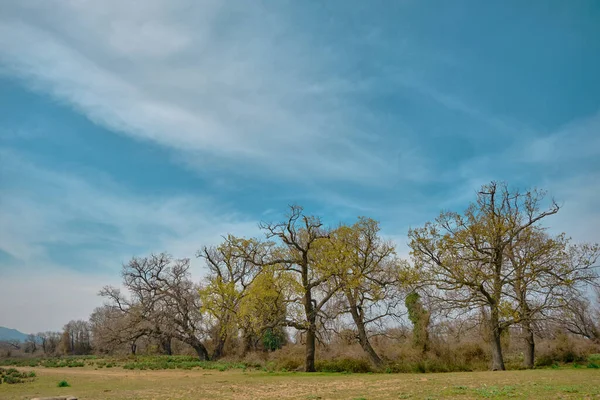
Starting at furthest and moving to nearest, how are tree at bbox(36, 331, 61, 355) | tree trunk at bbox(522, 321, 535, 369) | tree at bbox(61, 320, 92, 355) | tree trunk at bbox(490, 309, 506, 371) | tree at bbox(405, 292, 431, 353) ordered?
1. tree at bbox(36, 331, 61, 355)
2. tree at bbox(61, 320, 92, 355)
3. tree at bbox(405, 292, 431, 353)
4. tree trunk at bbox(522, 321, 535, 369)
5. tree trunk at bbox(490, 309, 506, 371)

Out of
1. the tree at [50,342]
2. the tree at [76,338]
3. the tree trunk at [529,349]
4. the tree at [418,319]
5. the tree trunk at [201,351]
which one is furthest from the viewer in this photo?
the tree at [50,342]

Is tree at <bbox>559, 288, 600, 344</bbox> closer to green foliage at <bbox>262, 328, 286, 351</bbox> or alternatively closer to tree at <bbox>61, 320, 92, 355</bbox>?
green foliage at <bbox>262, 328, 286, 351</bbox>

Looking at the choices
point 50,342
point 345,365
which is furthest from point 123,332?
point 50,342

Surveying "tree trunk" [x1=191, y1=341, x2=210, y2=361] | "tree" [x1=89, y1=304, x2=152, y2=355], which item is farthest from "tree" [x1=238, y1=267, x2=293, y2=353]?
"tree" [x1=89, y1=304, x2=152, y2=355]

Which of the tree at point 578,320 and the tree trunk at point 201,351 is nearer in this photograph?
the tree at point 578,320

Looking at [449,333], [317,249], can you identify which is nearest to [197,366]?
[317,249]

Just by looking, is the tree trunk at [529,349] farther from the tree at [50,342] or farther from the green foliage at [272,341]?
the tree at [50,342]

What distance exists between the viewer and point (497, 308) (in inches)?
1064

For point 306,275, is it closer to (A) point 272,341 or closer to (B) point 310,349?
(B) point 310,349

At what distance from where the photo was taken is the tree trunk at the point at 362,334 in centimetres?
2797

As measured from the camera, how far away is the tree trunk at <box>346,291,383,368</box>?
2797 cm

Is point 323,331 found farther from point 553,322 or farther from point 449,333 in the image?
point 553,322

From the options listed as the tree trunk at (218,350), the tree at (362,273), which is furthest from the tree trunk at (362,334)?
the tree trunk at (218,350)

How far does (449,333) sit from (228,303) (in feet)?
54.7
